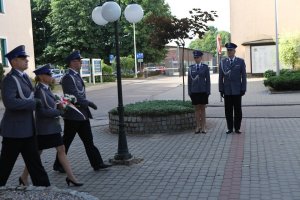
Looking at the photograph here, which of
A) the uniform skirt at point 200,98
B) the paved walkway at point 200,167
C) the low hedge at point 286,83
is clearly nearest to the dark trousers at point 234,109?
the paved walkway at point 200,167

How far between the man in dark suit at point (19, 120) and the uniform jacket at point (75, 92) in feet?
4.72

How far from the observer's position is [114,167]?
7594 mm

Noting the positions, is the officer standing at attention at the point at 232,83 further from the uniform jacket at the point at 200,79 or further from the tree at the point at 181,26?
the tree at the point at 181,26

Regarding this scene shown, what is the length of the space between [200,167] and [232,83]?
3.41 m

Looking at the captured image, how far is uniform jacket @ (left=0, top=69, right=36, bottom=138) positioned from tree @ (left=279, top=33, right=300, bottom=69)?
1171 inches

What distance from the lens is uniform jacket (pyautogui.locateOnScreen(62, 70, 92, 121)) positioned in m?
6.96

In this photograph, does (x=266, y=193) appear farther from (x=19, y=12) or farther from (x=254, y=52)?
(x=254, y=52)

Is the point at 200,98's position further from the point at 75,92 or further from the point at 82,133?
the point at 75,92

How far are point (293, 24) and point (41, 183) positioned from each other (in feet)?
121

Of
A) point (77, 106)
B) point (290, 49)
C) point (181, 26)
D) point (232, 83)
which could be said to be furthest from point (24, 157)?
point (290, 49)

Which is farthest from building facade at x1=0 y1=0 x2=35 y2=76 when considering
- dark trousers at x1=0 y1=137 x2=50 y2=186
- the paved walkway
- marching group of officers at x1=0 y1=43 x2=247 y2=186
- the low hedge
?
dark trousers at x1=0 y1=137 x2=50 y2=186

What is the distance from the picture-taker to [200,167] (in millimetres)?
7340

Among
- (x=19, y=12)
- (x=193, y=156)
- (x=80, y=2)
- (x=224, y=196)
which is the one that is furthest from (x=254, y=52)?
(x=224, y=196)

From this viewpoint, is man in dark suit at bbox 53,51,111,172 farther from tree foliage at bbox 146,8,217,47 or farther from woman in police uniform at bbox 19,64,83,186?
tree foliage at bbox 146,8,217,47
